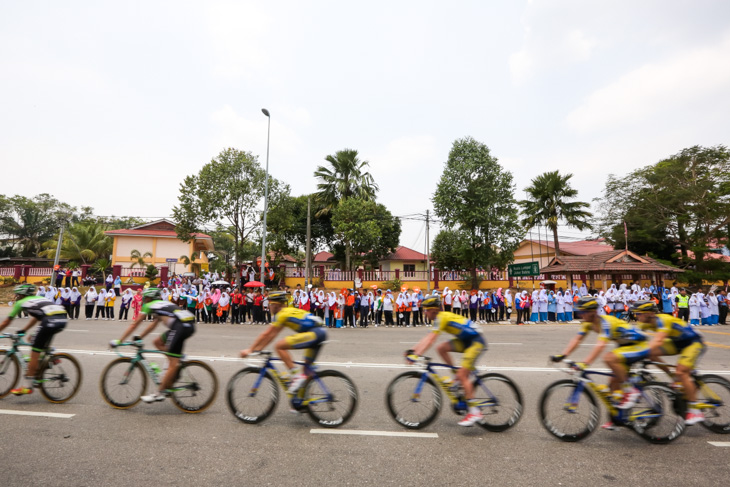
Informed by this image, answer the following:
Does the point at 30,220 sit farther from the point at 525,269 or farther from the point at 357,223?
the point at 525,269

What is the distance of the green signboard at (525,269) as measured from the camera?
25.3 metres

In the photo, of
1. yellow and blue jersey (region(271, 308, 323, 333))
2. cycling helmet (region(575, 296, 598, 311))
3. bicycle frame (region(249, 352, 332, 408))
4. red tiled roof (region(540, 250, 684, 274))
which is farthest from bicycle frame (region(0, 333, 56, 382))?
red tiled roof (region(540, 250, 684, 274))

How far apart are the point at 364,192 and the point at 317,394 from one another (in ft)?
99.3

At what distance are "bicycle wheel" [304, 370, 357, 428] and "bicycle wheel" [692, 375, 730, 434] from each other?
4218mm

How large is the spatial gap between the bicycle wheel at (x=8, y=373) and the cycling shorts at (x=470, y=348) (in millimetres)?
6463

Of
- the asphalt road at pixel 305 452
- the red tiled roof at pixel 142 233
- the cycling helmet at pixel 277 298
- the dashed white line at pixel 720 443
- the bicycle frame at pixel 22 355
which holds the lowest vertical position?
the asphalt road at pixel 305 452

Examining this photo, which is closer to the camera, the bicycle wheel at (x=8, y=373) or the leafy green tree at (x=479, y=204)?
the bicycle wheel at (x=8, y=373)

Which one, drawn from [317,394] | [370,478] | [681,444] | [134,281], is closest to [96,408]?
[317,394]

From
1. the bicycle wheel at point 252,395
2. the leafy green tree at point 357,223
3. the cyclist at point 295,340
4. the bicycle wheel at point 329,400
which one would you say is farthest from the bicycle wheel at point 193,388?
the leafy green tree at point 357,223

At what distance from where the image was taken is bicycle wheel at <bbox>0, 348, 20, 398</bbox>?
5746 mm

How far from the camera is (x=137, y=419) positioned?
4.96 m

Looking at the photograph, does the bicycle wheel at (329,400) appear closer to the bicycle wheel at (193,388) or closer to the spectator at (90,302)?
the bicycle wheel at (193,388)

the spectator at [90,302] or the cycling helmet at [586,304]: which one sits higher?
the cycling helmet at [586,304]

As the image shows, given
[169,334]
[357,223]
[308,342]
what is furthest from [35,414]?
[357,223]
